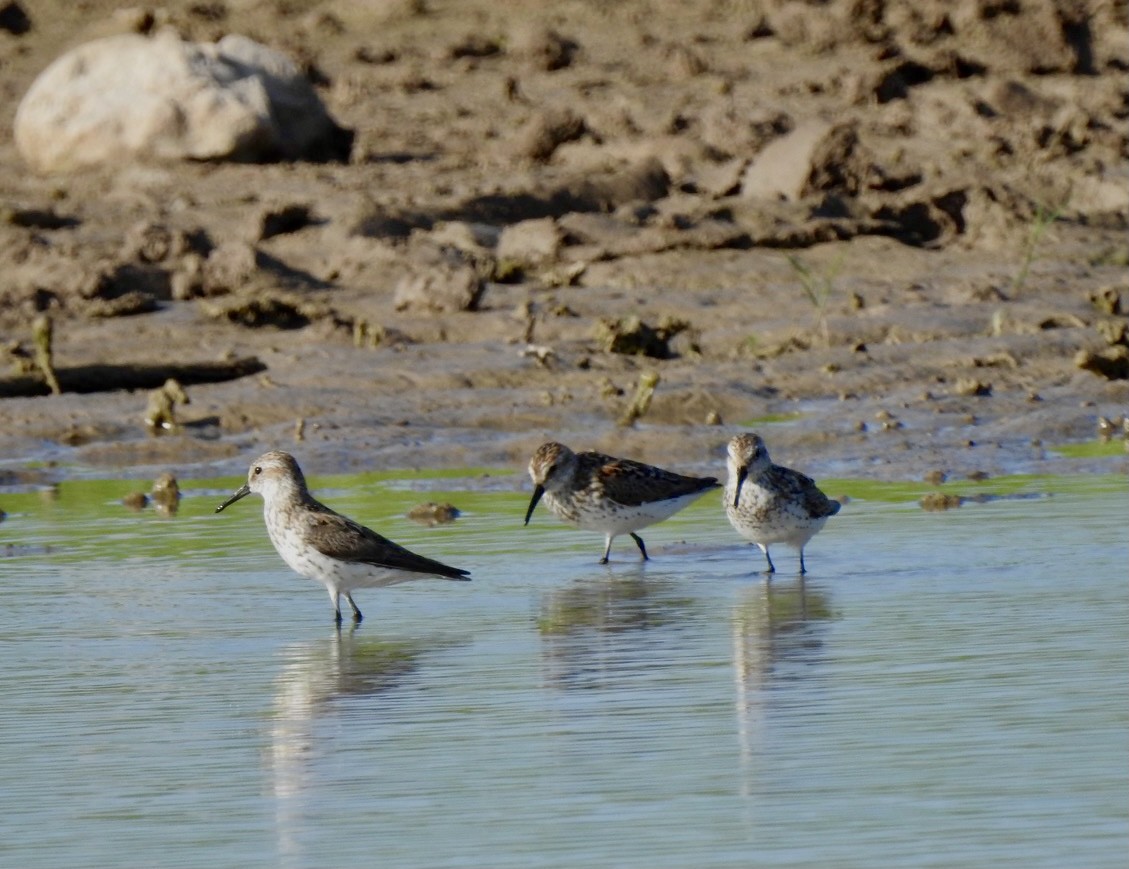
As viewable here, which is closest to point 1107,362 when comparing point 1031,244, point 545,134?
point 1031,244

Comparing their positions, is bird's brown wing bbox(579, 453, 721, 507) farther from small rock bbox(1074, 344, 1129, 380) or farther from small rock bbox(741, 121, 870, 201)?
small rock bbox(741, 121, 870, 201)

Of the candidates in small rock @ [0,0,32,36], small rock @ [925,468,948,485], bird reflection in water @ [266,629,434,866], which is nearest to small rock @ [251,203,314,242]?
small rock @ [0,0,32,36]

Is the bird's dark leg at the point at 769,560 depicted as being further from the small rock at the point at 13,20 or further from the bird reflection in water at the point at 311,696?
the small rock at the point at 13,20

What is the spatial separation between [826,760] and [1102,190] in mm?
15174

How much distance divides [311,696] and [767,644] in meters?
1.66

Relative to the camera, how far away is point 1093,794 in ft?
19.1

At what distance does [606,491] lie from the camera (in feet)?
35.5

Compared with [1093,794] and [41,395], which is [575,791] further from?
[41,395]

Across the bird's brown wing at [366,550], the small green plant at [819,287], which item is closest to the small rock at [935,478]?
the small green plant at [819,287]

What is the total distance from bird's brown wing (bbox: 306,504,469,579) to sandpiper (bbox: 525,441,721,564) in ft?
5.44

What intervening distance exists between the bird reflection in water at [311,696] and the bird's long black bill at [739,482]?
207cm

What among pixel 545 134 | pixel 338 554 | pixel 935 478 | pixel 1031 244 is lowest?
pixel 338 554

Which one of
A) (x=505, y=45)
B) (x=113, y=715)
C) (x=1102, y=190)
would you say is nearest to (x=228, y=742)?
(x=113, y=715)

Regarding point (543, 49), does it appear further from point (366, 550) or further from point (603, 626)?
point (603, 626)
